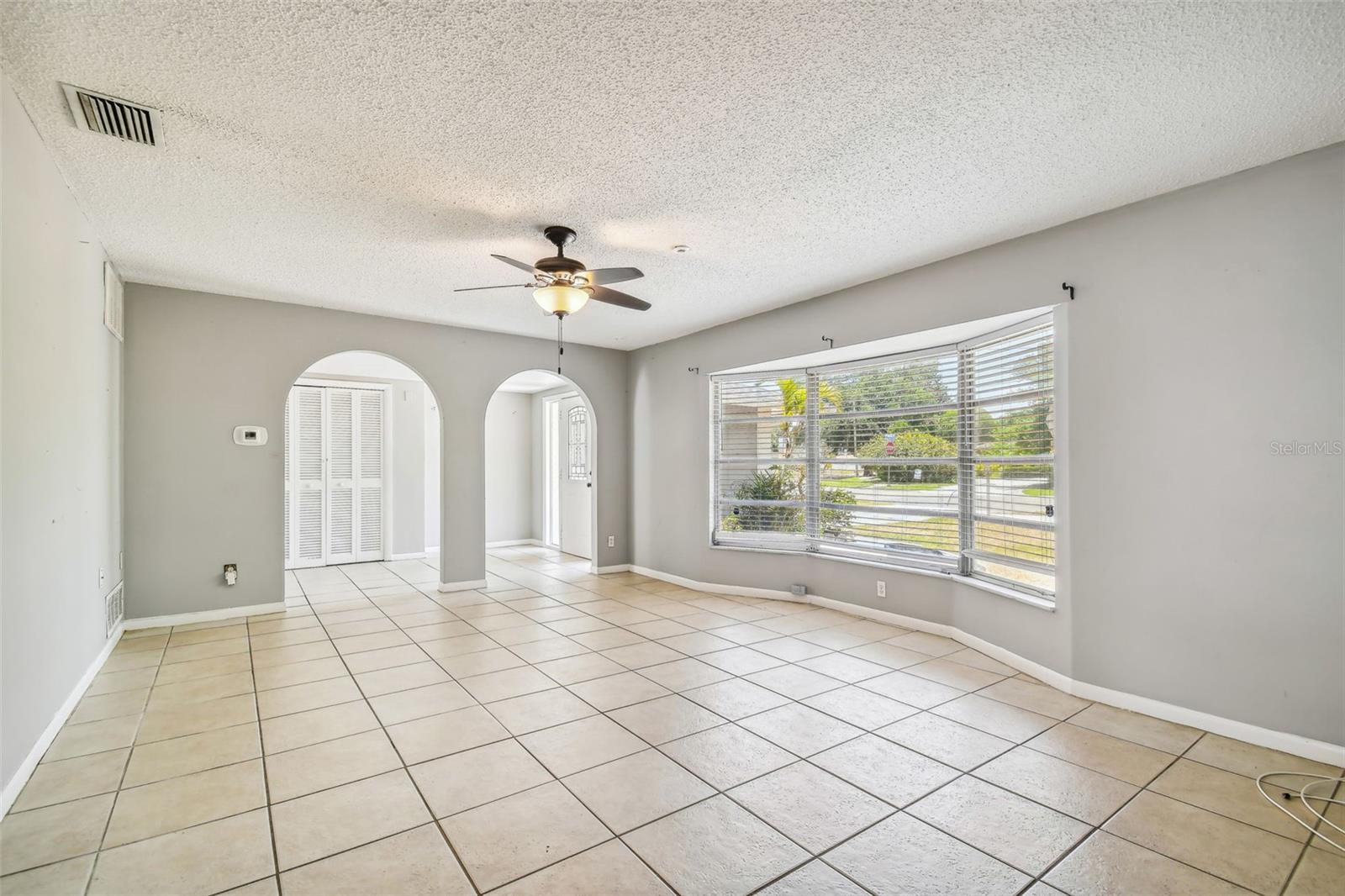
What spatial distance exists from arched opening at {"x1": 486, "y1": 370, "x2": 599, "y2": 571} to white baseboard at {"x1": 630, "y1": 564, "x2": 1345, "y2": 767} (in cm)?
433

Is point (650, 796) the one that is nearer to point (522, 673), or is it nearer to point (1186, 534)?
point (522, 673)

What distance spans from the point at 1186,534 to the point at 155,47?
4.52m

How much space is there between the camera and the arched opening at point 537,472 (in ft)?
27.3

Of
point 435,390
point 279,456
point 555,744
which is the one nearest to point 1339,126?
point 555,744

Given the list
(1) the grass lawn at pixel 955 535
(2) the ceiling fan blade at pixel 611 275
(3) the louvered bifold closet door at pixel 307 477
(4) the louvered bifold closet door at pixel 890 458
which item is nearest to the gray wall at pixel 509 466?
(3) the louvered bifold closet door at pixel 307 477

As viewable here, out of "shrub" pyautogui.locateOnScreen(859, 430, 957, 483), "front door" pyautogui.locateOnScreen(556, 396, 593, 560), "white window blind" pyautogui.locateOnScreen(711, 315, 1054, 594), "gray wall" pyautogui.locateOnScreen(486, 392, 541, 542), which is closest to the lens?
"white window blind" pyautogui.locateOnScreen(711, 315, 1054, 594)

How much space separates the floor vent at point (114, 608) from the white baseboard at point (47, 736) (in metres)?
0.19

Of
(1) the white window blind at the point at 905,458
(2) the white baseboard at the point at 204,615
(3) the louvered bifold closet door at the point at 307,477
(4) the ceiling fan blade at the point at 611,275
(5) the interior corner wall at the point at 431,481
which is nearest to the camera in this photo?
(4) the ceiling fan blade at the point at 611,275

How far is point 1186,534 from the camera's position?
297cm

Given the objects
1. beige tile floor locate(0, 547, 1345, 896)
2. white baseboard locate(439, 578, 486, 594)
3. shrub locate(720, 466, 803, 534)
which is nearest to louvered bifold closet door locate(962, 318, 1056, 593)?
beige tile floor locate(0, 547, 1345, 896)

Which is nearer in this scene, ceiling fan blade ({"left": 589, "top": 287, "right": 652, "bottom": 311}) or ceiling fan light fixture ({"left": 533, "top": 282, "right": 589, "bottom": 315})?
ceiling fan light fixture ({"left": 533, "top": 282, "right": 589, "bottom": 315})

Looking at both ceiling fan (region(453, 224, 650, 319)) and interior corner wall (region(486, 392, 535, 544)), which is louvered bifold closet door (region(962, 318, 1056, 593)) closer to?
ceiling fan (region(453, 224, 650, 319))

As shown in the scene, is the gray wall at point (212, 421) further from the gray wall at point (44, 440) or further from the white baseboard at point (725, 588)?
the white baseboard at point (725, 588)

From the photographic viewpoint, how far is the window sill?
12.0ft
